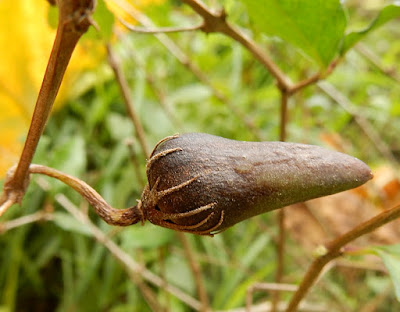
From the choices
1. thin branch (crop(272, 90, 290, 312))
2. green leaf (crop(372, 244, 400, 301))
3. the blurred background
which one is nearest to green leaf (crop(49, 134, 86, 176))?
the blurred background

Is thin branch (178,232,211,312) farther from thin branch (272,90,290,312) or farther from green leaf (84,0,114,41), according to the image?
green leaf (84,0,114,41)

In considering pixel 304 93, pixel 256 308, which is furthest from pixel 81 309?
pixel 304 93

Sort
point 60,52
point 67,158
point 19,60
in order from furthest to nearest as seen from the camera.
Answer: point 19,60, point 67,158, point 60,52

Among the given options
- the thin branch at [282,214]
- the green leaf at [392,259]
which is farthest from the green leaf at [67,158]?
the green leaf at [392,259]

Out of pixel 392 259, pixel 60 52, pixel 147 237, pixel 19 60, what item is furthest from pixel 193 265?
pixel 19 60

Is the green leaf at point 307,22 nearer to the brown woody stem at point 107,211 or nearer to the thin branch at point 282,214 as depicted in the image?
the thin branch at point 282,214

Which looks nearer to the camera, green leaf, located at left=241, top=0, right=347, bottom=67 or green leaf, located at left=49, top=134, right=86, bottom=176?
green leaf, located at left=241, top=0, right=347, bottom=67

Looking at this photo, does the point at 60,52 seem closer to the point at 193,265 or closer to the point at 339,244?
the point at 339,244
